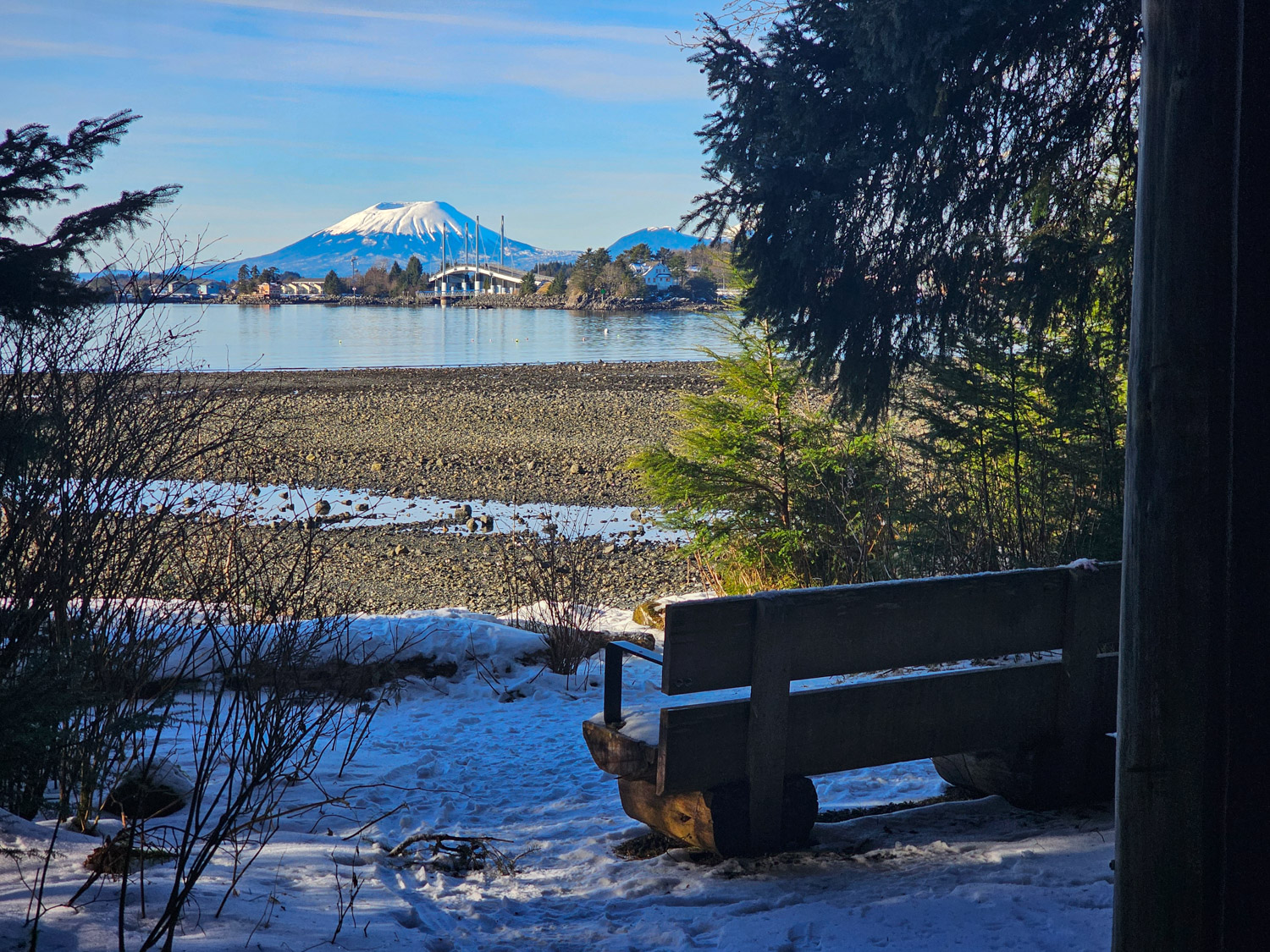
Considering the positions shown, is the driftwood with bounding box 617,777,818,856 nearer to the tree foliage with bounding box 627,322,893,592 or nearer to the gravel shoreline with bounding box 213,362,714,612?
the gravel shoreline with bounding box 213,362,714,612

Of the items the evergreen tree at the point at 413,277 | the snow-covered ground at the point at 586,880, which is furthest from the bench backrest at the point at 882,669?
the evergreen tree at the point at 413,277

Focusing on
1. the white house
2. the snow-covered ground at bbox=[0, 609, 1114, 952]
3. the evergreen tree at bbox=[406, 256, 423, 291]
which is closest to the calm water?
the snow-covered ground at bbox=[0, 609, 1114, 952]

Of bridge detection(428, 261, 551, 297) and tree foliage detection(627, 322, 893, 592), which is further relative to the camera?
bridge detection(428, 261, 551, 297)

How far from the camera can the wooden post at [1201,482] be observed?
2342mm

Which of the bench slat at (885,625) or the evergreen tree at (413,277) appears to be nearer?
the bench slat at (885,625)

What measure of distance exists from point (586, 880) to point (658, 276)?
146 m

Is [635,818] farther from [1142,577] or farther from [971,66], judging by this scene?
[971,66]

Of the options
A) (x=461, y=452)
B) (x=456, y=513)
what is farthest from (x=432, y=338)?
(x=456, y=513)

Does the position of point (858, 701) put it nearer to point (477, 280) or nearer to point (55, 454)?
point (55, 454)

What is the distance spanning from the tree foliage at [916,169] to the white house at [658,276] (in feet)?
449

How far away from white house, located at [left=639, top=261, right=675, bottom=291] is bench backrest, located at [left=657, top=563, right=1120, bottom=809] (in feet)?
461

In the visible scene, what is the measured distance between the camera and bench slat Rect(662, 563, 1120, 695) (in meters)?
3.80

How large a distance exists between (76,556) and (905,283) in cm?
585

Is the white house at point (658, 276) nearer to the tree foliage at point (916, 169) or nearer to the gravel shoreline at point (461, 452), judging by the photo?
the gravel shoreline at point (461, 452)
